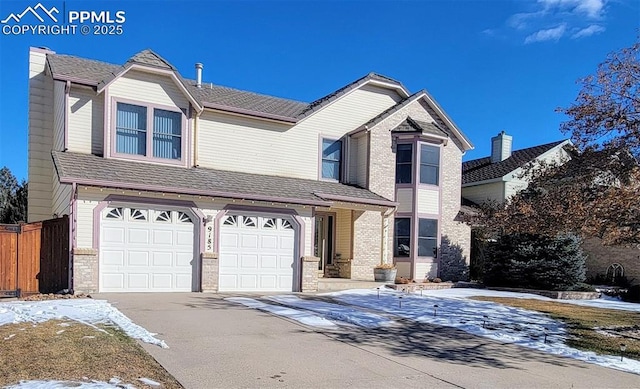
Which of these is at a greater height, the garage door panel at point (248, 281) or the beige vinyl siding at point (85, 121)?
the beige vinyl siding at point (85, 121)

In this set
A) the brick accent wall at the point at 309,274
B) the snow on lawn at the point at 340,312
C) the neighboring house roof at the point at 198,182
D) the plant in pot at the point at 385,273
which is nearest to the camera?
the snow on lawn at the point at 340,312

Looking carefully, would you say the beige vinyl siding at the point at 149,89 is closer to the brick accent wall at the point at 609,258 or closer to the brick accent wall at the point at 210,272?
the brick accent wall at the point at 210,272

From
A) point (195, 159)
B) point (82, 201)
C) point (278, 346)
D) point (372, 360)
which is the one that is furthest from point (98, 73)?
point (372, 360)

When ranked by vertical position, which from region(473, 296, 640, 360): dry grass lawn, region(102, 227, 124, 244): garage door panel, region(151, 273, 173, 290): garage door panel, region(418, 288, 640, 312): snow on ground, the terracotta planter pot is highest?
region(102, 227, 124, 244): garage door panel

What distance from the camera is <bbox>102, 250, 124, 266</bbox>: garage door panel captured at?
510 inches

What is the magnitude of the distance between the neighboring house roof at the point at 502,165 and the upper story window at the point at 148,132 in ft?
52.1

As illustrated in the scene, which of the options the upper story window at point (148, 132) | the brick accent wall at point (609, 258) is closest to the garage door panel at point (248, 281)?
the upper story window at point (148, 132)

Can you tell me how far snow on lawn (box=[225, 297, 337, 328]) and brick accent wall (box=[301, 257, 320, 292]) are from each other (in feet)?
9.89

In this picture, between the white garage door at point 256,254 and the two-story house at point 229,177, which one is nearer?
the two-story house at point 229,177

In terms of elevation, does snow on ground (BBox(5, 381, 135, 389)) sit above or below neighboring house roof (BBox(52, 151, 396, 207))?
below

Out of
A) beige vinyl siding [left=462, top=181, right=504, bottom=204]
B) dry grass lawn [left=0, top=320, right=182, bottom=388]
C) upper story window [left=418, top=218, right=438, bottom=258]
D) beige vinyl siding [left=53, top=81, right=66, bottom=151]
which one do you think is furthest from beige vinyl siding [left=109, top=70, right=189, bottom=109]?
beige vinyl siding [left=462, top=181, right=504, bottom=204]

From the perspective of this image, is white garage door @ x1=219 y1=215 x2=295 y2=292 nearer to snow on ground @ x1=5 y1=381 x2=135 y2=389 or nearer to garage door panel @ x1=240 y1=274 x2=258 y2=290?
garage door panel @ x1=240 y1=274 x2=258 y2=290

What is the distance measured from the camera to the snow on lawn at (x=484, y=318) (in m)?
8.68

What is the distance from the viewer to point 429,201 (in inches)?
767
